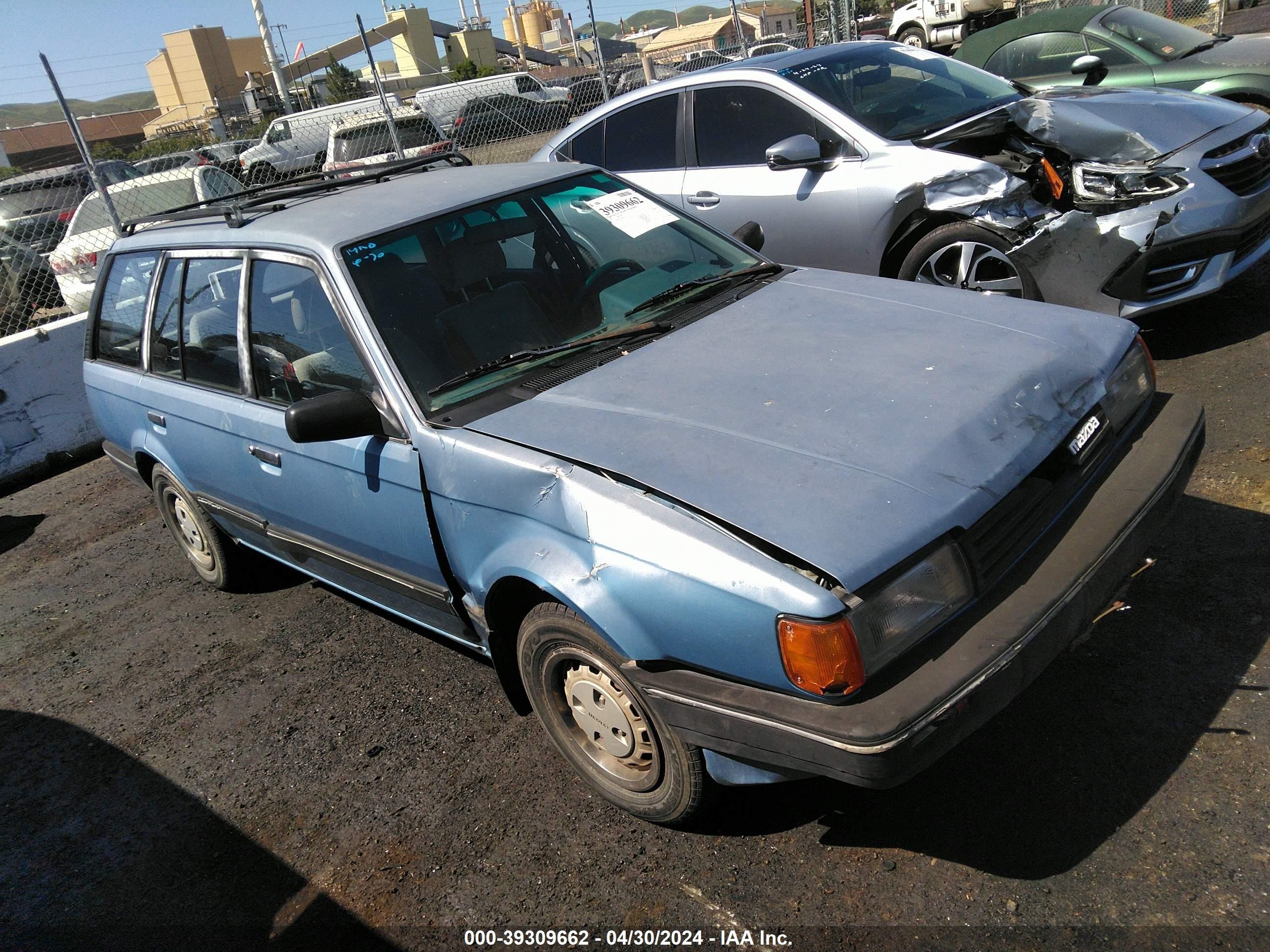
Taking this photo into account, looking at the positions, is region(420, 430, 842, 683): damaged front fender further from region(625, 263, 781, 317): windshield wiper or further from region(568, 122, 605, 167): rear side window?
region(568, 122, 605, 167): rear side window

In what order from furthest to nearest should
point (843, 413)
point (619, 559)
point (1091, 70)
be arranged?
point (1091, 70), point (843, 413), point (619, 559)

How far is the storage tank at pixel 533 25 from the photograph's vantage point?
113188 millimetres

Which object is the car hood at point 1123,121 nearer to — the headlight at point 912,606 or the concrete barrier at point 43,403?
the headlight at point 912,606

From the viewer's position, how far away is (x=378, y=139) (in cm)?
1538

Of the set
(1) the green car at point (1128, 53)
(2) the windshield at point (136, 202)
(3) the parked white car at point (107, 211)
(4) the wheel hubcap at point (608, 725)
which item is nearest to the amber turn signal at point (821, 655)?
(4) the wheel hubcap at point (608, 725)

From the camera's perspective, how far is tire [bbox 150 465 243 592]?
4.55m

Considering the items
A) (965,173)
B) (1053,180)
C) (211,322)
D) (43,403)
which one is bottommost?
(43,403)

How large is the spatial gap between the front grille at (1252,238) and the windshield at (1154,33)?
3.93 meters

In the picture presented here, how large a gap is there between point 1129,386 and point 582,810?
83.5 inches

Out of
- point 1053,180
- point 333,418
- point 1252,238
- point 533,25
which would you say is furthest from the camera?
point 533,25

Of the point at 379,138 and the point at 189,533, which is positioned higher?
the point at 379,138

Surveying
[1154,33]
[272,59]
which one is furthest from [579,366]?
[272,59]

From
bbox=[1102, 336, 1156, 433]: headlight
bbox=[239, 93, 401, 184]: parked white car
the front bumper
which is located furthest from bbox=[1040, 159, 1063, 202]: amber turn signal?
bbox=[239, 93, 401, 184]: parked white car

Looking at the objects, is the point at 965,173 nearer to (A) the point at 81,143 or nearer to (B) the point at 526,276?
(B) the point at 526,276
